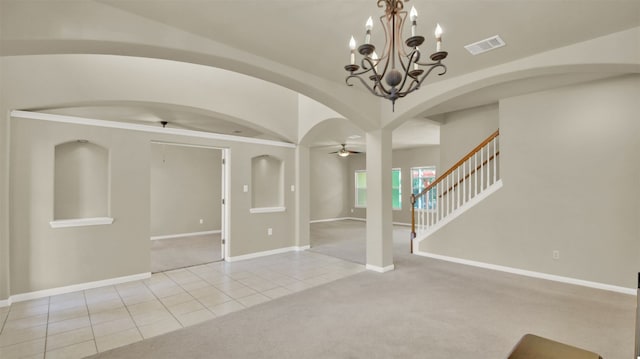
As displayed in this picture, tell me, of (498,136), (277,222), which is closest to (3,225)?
(277,222)

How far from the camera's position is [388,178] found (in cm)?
498

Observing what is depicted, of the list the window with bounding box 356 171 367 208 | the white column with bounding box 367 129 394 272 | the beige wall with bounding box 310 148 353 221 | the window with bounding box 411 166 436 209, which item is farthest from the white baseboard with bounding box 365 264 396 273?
the window with bounding box 356 171 367 208

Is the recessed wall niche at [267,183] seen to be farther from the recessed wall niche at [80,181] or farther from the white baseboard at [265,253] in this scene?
the recessed wall niche at [80,181]

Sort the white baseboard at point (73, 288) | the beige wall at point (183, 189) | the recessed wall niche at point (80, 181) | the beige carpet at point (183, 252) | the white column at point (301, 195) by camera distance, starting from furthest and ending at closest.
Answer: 1. the beige wall at point (183, 189)
2. the white column at point (301, 195)
3. the beige carpet at point (183, 252)
4. the recessed wall niche at point (80, 181)
5. the white baseboard at point (73, 288)

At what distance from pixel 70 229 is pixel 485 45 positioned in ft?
17.9

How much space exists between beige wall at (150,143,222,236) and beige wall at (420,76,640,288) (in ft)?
23.0

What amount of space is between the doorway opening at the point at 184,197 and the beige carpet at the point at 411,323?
4.24 metres

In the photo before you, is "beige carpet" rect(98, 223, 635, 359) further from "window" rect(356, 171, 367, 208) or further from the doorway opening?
"window" rect(356, 171, 367, 208)

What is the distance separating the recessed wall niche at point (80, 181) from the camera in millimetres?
4209

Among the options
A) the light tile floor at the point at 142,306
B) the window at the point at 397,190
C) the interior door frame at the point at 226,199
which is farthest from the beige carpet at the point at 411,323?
the window at the point at 397,190

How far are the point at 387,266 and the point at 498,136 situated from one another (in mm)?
2988

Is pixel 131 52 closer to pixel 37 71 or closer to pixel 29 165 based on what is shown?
pixel 37 71

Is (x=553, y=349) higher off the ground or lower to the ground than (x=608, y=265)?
higher

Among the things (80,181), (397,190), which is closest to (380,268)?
(80,181)
